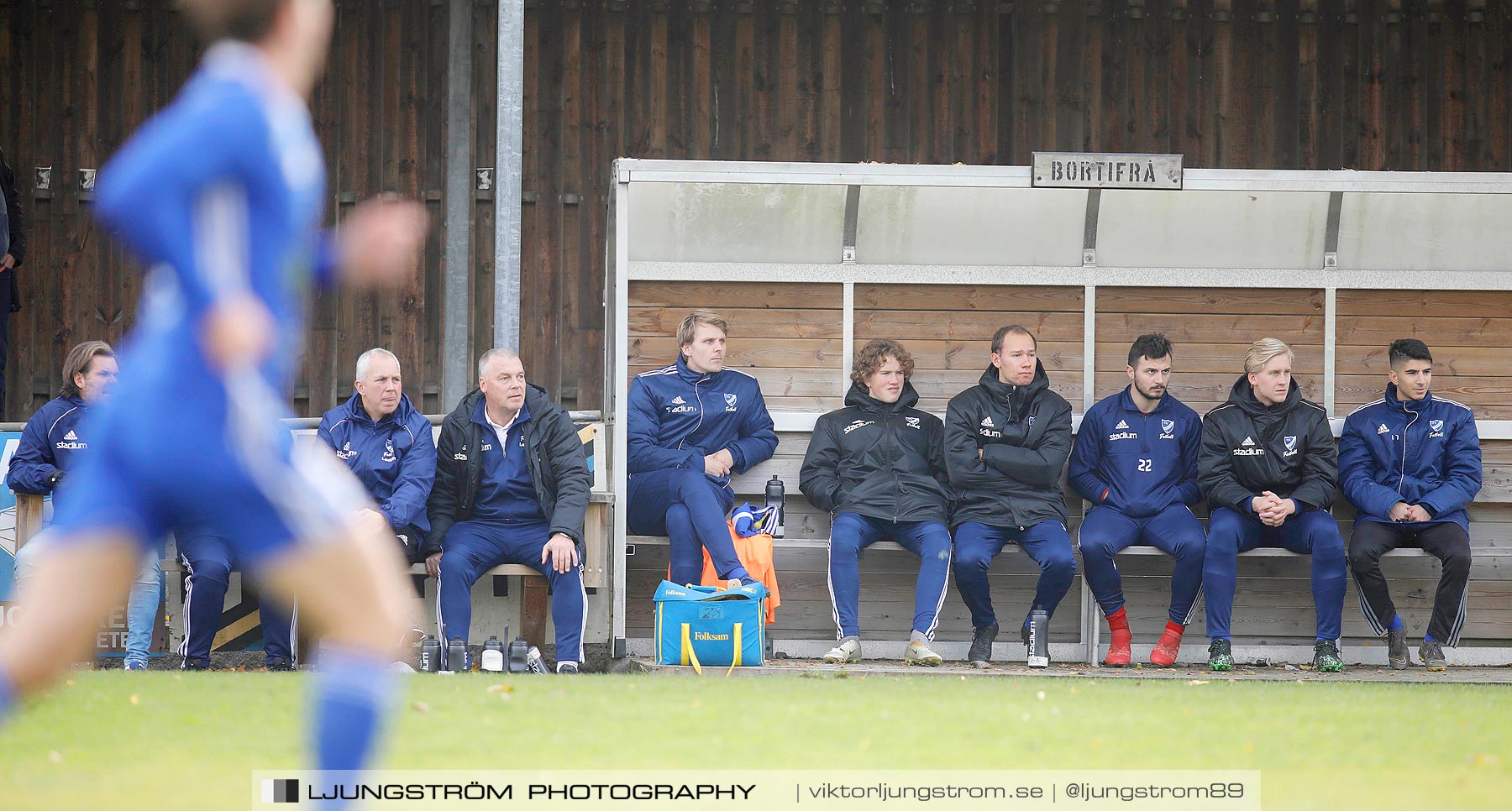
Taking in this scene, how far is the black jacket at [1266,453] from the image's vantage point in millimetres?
6801

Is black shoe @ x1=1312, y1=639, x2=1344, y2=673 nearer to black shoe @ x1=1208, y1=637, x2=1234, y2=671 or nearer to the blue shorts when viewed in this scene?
black shoe @ x1=1208, y1=637, x2=1234, y2=671

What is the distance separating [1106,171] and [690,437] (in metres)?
2.22

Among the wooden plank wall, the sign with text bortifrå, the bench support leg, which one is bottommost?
the bench support leg

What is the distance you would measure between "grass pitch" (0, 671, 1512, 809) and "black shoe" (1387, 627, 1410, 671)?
1.30 metres

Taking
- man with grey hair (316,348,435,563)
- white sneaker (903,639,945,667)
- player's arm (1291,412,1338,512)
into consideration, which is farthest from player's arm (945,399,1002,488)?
man with grey hair (316,348,435,563)

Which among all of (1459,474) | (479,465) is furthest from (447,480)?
(1459,474)

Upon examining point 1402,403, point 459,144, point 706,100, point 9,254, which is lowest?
point 1402,403

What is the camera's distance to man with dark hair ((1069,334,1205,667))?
676cm

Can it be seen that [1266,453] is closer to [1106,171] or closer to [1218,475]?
[1218,475]

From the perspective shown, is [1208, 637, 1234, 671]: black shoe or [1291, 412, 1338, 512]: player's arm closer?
[1208, 637, 1234, 671]: black shoe

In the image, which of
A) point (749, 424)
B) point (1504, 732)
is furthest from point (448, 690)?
point (1504, 732)

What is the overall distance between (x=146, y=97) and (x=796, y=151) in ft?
12.4

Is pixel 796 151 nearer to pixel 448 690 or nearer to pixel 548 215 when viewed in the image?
pixel 548 215

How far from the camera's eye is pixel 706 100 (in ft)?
29.3
